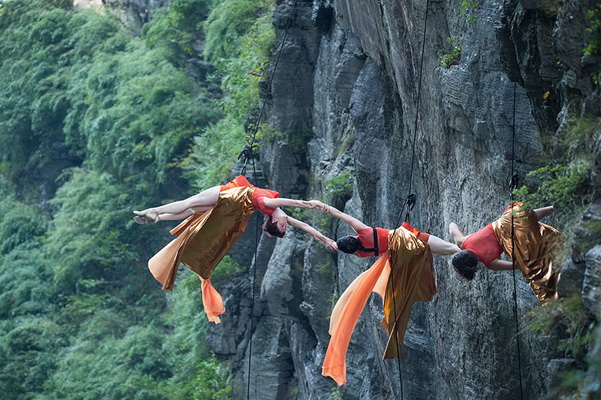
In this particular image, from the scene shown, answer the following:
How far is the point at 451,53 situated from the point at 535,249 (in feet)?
7.51

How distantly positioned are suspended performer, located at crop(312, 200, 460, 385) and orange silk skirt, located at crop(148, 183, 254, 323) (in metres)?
1.14

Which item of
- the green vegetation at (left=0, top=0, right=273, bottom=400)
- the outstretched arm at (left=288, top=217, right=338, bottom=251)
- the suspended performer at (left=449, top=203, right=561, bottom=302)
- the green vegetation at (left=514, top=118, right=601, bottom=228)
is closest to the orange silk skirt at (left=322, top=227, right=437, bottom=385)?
the outstretched arm at (left=288, top=217, right=338, bottom=251)

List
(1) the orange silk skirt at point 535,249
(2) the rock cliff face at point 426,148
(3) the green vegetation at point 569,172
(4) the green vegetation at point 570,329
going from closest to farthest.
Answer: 1. (4) the green vegetation at point 570,329
2. (3) the green vegetation at point 569,172
3. (1) the orange silk skirt at point 535,249
4. (2) the rock cliff face at point 426,148

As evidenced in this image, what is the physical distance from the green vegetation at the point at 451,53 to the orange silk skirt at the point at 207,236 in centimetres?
250

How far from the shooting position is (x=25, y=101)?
27812 millimetres

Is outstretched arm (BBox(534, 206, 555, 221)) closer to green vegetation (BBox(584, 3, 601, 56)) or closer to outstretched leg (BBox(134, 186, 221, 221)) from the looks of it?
green vegetation (BBox(584, 3, 601, 56))

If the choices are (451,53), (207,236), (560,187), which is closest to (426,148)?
(451,53)

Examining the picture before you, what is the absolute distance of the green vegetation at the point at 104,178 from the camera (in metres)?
21.1

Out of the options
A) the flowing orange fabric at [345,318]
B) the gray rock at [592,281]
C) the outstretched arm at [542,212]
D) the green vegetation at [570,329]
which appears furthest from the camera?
the flowing orange fabric at [345,318]

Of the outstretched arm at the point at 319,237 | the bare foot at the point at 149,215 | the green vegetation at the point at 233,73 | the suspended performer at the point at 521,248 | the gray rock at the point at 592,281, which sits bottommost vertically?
the gray rock at the point at 592,281

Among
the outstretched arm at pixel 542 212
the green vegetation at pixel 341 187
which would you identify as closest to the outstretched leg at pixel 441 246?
the outstretched arm at pixel 542 212

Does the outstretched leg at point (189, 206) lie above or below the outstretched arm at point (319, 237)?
above

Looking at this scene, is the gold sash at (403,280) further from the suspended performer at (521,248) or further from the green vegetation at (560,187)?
the green vegetation at (560,187)

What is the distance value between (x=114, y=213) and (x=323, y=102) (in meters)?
10.1
